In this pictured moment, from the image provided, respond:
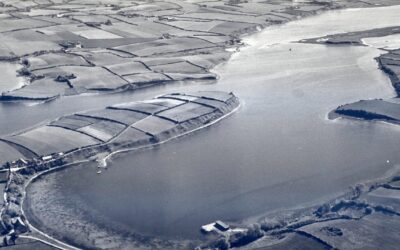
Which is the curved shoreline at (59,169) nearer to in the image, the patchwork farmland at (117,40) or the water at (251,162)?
the water at (251,162)

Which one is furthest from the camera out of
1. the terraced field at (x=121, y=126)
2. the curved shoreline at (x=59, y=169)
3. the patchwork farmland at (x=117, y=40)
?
the patchwork farmland at (x=117, y=40)

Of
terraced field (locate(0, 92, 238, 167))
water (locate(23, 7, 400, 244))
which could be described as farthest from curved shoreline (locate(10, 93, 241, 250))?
water (locate(23, 7, 400, 244))

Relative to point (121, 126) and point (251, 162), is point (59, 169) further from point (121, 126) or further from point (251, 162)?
point (251, 162)

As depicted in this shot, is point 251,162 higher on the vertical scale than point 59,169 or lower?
higher

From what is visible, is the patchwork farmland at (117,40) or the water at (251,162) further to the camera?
the patchwork farmland at (117,40)

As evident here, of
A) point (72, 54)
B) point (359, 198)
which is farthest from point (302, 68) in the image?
point (359, 198)

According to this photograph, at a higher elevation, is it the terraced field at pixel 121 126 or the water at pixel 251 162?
the terraced field at pixel 121 126

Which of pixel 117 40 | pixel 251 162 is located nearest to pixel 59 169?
pixel 251 162

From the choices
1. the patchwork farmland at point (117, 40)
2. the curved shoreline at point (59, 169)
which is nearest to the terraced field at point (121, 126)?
the curved shoreline at point (59, 169)

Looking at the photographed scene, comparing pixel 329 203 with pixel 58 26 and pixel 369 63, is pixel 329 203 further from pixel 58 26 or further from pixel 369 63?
pixel 58 26
